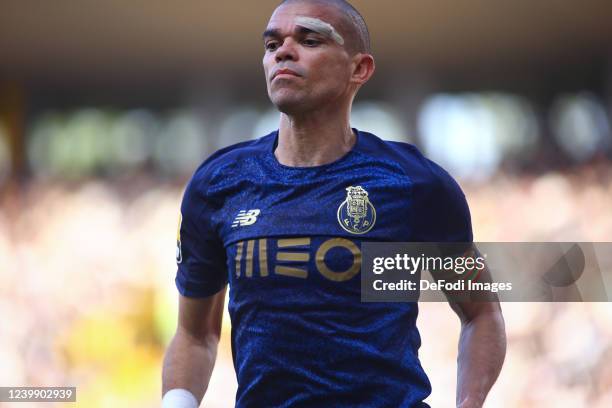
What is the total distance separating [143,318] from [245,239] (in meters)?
6.47

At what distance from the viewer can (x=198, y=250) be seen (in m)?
2.24

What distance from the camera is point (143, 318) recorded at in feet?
27.4

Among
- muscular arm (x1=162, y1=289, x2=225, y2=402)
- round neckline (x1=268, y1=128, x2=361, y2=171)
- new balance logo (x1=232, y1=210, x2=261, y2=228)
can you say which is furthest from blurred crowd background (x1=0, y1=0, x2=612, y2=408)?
new balance logo (x1=232, y1=210, x2=261, y2=228)

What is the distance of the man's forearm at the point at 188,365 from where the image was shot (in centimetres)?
224

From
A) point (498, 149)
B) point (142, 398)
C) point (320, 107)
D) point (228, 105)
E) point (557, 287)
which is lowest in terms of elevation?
point (142, 398)

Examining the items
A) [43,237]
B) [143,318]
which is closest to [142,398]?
[143,318]

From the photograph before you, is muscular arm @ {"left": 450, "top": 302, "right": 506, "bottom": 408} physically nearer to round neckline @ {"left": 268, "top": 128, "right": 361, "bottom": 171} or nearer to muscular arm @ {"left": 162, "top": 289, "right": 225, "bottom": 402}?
round neckline @ {"left": 268, "top": 128, "right": 361, "bottom": 171}

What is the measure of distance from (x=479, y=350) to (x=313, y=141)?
0.62 m

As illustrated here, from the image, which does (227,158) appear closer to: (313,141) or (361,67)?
(313,141)

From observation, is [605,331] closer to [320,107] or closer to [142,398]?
[142,398]

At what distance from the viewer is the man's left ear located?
7.44ft

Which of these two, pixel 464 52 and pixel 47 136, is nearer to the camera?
pixel 464 52

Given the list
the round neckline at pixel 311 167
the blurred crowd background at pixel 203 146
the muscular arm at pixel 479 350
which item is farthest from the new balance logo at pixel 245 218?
the blurred crowd background at pixel 203 146

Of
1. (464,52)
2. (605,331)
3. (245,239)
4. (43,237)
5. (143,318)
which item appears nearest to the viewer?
(245,239)
